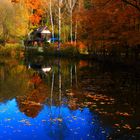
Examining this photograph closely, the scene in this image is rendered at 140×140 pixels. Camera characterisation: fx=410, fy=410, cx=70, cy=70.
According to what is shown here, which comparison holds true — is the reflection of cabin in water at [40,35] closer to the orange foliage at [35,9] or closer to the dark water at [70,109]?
the orange foliage at [35,9]

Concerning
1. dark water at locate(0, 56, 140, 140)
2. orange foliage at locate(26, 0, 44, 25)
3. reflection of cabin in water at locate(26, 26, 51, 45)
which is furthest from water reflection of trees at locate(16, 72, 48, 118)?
reflection of cabin in water at locate(26, 26, 51, 45)

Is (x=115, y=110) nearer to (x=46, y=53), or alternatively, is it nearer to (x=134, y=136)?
(x=134, y=136)

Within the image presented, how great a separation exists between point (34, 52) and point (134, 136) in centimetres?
5249

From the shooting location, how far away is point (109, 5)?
41.3m

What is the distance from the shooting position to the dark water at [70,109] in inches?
579

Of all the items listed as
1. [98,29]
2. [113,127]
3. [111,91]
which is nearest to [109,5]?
[98,29]

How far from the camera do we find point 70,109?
1908 cm

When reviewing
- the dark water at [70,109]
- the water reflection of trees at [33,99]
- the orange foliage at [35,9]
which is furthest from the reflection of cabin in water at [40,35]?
the water reflection of trees at [33,99]

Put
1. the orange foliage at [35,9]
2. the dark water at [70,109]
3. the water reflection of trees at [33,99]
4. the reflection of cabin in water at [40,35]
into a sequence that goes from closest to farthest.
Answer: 1. the dark water at [70,109]
2. the water reflection of trees at [33,99]
3. the orange foliage at [35,9]
4. the reflection of cabin in water at [40,35]

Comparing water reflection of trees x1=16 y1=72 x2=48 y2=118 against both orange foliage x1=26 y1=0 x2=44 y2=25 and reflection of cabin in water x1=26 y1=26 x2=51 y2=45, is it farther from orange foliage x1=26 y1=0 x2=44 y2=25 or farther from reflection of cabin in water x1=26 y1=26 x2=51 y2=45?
reflection of cabin in water x1=26 y1=26 x2=51 y2=45

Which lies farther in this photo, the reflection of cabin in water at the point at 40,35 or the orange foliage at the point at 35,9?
the reflection of cabin in water at the point at 40,35

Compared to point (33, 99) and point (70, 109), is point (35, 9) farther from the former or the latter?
point (70, 109)

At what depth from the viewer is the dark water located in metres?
14.7

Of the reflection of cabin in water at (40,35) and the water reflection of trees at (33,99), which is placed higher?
the reflection of cabin in water at (40,35)
